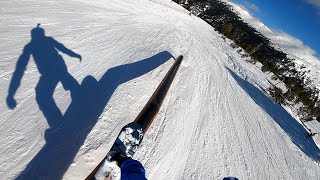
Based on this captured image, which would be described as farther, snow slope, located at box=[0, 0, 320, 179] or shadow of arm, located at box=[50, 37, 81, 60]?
shadow of arm, located at box=[50, 37, 81, 60]

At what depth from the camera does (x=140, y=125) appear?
5.30m

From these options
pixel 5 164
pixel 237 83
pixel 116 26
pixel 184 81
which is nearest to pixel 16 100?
pixel 5 164

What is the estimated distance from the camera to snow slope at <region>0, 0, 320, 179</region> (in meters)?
4.79

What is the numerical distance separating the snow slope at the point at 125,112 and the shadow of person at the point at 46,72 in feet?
0.31

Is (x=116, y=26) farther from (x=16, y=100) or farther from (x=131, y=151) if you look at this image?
(x=131, y=151)

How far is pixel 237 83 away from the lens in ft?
44.5

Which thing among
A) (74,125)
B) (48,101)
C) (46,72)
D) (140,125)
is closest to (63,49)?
(46,72)

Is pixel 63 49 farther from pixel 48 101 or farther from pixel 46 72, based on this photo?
pixel 48 101

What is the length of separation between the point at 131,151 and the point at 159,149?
5.84 feet

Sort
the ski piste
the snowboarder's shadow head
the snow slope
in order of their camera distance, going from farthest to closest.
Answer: the snowboarder's shadow head < the snow slope < the ski piste

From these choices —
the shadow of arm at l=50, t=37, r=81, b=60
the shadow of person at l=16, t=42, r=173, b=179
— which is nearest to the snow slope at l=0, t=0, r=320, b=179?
the shadow of person at l=16, t=42, r=173, b=179

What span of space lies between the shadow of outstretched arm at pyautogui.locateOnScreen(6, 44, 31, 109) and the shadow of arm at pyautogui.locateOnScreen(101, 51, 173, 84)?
177cm

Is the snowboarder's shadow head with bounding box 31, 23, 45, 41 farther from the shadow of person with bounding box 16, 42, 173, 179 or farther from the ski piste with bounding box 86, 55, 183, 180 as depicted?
the ski piste with bounding box 86, 55, 183, 180

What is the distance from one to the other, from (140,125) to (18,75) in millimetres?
2617
